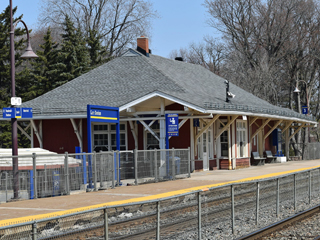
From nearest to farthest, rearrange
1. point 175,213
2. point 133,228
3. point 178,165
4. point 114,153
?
1. point 133,228
2. point 175,213
3. point 114,153
4. point 178,165

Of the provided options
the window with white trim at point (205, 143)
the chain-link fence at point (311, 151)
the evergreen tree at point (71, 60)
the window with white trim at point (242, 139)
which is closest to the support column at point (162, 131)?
the window with white trim at point (205, 143)

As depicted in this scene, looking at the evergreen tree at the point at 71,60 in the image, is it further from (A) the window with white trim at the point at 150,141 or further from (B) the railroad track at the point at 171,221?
(B) the railroad track at the point at 171,221

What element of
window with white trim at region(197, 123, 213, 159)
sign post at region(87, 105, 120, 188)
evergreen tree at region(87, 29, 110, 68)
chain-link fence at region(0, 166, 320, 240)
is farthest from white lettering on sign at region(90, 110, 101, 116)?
evergreen tree at region(87, 29, 110, 68)

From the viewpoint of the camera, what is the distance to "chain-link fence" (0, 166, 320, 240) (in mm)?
6539

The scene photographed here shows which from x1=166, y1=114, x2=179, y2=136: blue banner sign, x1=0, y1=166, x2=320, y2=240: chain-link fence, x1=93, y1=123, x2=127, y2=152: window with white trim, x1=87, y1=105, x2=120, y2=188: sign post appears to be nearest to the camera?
x1=0, y1=166, x2=320, y2=240: chain-link fence

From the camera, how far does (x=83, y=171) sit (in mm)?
15992

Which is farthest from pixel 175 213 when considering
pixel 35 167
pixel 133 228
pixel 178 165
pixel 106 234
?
pixel 178 165

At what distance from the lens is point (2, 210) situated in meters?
12.4

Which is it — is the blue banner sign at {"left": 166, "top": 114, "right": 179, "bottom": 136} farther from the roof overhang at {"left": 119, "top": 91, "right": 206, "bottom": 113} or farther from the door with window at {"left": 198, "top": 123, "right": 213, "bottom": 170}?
the door with window at {"left": 198, "top": 123, "right": 213, "bottom": 170}

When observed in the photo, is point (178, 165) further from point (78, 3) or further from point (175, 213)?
point (78, 3)

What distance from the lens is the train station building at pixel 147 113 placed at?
23.6 metres

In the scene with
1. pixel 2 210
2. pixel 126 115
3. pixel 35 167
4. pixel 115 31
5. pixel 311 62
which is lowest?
pixel 2 210

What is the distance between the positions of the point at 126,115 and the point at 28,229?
1878 cm

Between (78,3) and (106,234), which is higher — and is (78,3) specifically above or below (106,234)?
above
